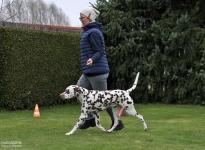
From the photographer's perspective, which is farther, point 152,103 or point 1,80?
point 152,103

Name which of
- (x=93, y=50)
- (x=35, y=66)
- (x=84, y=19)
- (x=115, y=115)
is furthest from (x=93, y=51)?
(x=35, y=66)

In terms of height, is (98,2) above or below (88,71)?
above

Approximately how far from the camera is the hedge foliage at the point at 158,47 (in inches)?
537

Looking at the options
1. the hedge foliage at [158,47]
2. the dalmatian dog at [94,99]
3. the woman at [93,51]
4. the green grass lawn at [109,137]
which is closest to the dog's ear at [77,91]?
the dalmatian dog at [94,99]

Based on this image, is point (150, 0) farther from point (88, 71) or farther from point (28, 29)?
point (88, 71)

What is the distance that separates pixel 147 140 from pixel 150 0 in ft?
29.4

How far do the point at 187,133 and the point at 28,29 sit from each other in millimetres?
6514

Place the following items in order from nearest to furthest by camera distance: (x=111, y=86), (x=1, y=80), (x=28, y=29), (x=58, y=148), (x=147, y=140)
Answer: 1. (x=58, y=148)
2. (x=147, y=140)
3. (x=1, y=80)
4. (x=28, y=29)
5. (x=111, y=86)

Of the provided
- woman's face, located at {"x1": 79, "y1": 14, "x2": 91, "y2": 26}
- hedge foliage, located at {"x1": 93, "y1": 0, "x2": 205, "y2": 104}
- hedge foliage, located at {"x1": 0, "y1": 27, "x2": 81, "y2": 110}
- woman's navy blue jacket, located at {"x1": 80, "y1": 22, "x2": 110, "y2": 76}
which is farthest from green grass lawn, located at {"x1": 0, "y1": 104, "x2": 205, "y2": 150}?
hedge foliage, located at {"x1": 93, "y1": 0, "x2": 205, "y2": 104}

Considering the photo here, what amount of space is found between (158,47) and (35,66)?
14.2 feet

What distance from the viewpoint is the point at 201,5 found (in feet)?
45.2

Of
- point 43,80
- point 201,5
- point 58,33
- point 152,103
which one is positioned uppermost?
point 201,5

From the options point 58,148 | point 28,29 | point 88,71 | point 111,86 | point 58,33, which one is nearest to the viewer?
point 58,148

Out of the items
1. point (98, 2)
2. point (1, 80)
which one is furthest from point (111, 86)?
point (1, 80)
